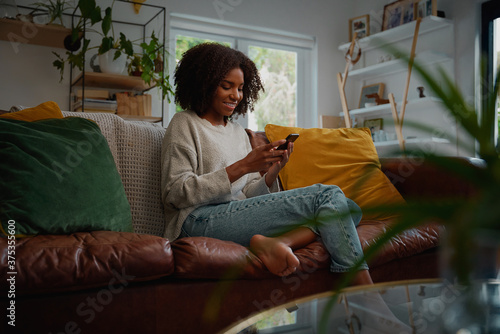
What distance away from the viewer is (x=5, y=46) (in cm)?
356

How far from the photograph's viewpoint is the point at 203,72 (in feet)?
6.05

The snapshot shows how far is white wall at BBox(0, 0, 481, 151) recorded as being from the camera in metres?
3.59

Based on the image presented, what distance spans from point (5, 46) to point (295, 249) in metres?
3.21

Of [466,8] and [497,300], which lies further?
[466,8]

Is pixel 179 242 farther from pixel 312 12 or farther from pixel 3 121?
pixel 312 12

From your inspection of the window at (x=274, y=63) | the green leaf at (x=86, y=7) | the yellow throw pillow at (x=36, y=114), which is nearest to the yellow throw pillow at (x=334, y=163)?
the yellow throw pillow at (x=36, y=114)

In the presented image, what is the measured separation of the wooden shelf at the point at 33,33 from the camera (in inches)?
130

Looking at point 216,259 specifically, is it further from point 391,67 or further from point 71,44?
point 391,67

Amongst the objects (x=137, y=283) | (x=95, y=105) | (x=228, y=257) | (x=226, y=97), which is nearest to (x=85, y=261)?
(x=137, y=283)

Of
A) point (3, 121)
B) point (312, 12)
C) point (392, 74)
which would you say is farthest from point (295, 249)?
point (312, 12)

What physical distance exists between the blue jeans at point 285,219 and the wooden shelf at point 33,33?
252 centimetres

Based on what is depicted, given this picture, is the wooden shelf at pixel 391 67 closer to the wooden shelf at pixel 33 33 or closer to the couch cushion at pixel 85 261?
the wooden shelf at pixel 33 33

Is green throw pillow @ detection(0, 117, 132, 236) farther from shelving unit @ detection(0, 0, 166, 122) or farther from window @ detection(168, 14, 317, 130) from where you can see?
window @ detection(168, 14, 317, 130)

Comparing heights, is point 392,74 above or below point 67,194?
above
